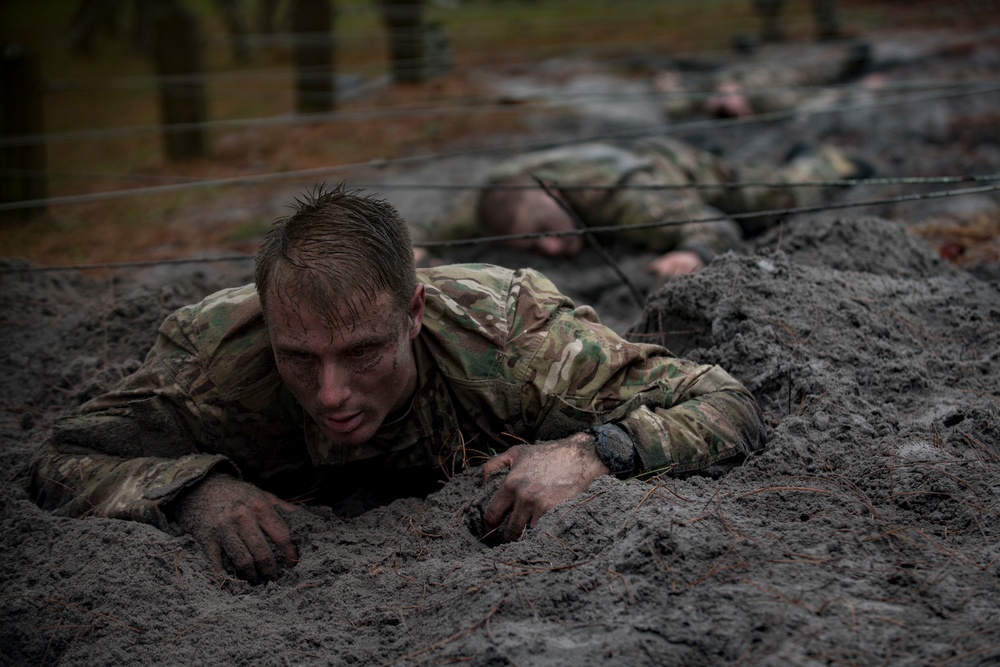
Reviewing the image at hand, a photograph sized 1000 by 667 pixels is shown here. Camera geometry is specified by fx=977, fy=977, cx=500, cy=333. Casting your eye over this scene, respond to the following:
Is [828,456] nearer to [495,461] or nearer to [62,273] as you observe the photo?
[495,461]

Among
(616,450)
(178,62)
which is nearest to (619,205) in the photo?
(616,450)

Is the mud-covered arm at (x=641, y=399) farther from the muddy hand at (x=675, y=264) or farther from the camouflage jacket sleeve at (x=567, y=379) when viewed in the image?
the muddy hand at (x=675, y=264)

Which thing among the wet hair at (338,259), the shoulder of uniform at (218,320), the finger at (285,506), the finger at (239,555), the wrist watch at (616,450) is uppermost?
the wet hair at (338,259)

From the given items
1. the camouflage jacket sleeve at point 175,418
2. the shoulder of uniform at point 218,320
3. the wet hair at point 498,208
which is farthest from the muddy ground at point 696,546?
the wet hair at point 498,208

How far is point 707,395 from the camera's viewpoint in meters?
2.73

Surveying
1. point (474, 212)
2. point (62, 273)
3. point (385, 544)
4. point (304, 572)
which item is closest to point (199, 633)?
point (304, 572)

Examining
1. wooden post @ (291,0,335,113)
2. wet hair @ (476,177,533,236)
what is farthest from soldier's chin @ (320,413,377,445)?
wooden post @ (291,0,335,113)

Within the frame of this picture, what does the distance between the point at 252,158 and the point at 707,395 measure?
682cm

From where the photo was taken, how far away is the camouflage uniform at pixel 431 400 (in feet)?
8.87

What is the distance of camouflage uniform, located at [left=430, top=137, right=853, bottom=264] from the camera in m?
5.53

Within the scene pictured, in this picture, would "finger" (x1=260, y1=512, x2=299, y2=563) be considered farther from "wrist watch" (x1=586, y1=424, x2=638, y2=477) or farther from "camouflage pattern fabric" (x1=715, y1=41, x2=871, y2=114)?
"camouflage pattern fabric" (x1=715, y1=41, x2=871, y2=114)

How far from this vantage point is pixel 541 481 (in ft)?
8.12

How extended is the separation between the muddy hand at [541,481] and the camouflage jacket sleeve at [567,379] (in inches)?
6.0

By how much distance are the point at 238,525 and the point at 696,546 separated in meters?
1.20
